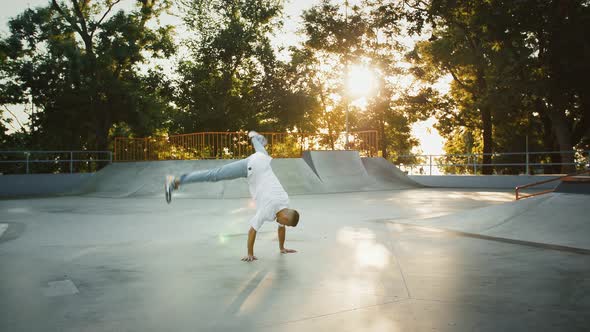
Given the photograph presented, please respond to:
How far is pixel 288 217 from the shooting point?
273 inches

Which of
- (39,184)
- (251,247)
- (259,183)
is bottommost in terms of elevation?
(251,247)

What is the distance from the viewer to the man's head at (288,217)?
6.85 m

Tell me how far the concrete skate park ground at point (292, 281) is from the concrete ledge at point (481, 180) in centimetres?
1698

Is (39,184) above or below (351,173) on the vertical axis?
below

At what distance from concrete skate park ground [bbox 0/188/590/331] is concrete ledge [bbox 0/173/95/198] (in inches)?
625

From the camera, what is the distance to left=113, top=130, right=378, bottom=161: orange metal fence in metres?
26.3

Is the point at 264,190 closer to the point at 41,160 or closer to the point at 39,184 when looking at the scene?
the point at 39,184

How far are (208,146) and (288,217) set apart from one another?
19563mm

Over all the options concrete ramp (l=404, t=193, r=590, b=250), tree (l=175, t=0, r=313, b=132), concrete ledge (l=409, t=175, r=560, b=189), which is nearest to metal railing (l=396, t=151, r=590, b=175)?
concrete ledge (l=409, t=175, r=560, b=189)

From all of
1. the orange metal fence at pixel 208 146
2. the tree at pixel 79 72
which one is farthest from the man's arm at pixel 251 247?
the tree at pixel 79 72

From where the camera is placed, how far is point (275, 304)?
4.92 meters

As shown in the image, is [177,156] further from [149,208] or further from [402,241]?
[402,241]

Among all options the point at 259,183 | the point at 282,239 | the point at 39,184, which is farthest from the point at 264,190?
the point at 39,184

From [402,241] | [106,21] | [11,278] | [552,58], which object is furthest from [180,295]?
[106,21]
